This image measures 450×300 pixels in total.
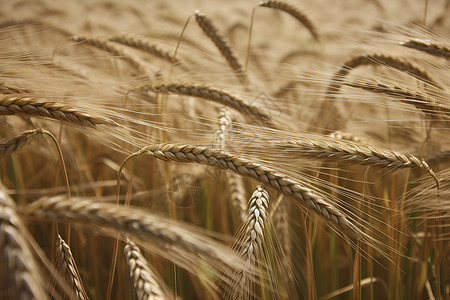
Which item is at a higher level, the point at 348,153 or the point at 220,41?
the point at 220,41

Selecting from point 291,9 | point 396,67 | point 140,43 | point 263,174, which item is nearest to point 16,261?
point 263,174

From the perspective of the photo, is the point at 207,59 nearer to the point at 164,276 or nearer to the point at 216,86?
the point at 216,86

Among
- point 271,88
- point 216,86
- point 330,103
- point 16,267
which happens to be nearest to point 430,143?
point 330,103

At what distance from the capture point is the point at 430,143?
1.42 m

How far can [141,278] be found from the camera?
83 centimetres

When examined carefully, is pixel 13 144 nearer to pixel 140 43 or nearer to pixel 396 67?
pixel 140 43

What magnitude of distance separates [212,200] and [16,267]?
1216 mm

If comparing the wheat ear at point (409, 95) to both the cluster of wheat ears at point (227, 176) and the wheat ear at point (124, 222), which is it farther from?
the wheat ear at point (124, 222)

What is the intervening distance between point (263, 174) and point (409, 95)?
0.60m

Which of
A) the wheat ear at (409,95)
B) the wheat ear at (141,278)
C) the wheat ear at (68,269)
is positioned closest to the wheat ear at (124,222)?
the wheat ear at (141,278)

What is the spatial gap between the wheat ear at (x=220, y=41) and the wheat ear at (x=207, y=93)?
38 cm

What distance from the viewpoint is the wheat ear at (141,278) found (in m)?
0.78

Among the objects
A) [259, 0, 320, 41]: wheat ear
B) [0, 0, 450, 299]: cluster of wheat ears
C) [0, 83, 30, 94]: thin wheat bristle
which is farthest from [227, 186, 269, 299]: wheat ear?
[259, 0, 320, 41]: wheat ear

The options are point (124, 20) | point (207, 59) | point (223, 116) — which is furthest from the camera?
point (124, 20)
